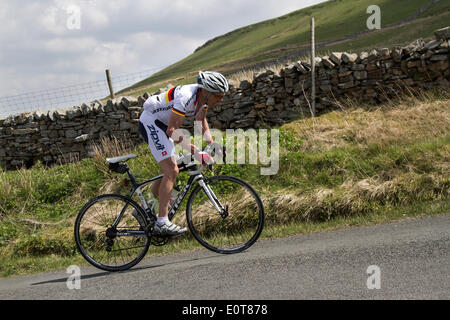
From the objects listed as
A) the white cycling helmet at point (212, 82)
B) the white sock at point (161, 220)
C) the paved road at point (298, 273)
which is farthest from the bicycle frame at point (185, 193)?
the white cycling helmet at point (212, 82)

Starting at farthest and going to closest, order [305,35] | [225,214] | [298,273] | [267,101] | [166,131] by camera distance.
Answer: [305,35], [267,101], [225,214], [166,131], [298,273]

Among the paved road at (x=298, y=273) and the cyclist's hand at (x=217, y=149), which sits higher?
the cyclist's hand at (x=217, y=149)

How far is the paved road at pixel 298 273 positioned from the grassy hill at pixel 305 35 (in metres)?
17.7

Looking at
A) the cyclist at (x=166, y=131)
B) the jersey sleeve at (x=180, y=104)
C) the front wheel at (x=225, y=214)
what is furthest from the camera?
the front wheel at (x=225, y=214)

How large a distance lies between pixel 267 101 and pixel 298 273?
26.4 ft

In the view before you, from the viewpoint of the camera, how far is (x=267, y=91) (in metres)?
12.1

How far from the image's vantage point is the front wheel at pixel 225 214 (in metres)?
5.55

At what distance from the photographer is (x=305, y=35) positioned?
5819cm

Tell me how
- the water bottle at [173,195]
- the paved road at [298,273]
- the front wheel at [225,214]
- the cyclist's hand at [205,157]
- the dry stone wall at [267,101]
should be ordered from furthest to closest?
the dry stone wall at [267,101], the water bottle at [173,195], the front wheel at [225,214], the cyclist's hand at [205,157], the paved road at [298,273]

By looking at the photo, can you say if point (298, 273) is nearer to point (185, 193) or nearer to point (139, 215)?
point (185, 193)

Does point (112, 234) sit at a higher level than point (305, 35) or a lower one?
lower

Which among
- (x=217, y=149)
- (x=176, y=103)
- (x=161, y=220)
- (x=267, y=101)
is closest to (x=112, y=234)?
(x=161, y=220)

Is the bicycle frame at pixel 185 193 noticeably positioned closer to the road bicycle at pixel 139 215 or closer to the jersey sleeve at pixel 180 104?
the road bicycle at pixel 139 215
